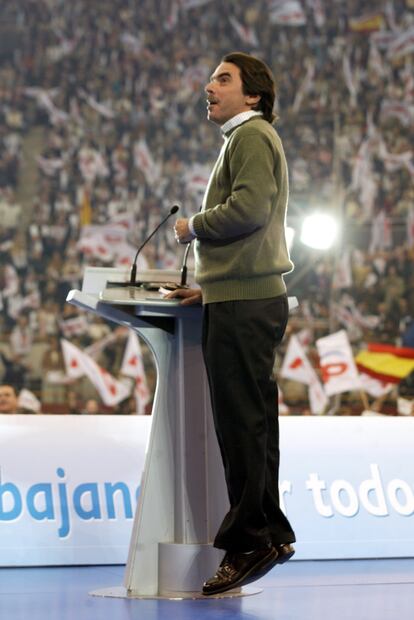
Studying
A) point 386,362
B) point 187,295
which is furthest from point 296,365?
point 187,295

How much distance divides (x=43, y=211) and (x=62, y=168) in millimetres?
413

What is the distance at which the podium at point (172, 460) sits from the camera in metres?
2.47

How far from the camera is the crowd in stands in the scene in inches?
311

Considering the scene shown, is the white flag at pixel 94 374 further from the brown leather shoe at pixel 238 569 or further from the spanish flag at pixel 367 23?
the brown leather shoe at pixel 238 569

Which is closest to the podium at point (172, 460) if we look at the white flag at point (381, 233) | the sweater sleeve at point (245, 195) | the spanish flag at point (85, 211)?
the sweater sleeve at point (245, 195)

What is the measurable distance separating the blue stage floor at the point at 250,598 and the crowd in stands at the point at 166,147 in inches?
185

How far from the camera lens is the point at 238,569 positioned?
2.27 metres

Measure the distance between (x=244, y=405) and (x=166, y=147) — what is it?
249 inches

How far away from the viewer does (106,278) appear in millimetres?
2539

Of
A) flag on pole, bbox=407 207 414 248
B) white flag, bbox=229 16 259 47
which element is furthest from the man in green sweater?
white flag, bbox=229 16 259 47

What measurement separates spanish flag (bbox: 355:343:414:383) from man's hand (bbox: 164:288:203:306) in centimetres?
552

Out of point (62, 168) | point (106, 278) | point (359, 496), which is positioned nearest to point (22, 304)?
point (62, 168)

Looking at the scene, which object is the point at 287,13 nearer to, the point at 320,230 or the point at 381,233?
the point at 320,230

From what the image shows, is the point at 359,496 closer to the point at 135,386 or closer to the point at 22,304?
the point at 135,386
